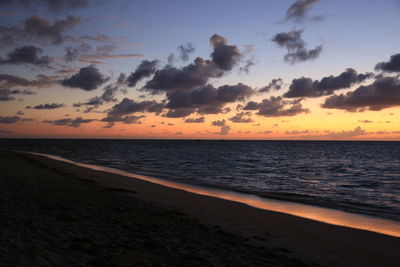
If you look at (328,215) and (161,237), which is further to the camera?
(328,215)

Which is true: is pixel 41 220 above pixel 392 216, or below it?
above

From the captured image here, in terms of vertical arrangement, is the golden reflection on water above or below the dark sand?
below

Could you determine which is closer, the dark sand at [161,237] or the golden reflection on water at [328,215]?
the dark sand at [161,237]

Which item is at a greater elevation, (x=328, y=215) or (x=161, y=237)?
(x=161, y=237)

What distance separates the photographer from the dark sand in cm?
661

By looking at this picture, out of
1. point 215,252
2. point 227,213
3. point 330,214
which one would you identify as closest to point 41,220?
point 215,252

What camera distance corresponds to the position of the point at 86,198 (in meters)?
13.5

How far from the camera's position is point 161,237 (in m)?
8.39

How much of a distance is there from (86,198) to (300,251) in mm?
9787

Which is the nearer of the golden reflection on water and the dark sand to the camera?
the dark sand

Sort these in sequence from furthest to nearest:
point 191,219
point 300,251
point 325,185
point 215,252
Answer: point 325,185 < point 191,219 < point 300,251 < point 215,252

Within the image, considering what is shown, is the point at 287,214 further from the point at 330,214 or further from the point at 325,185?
the point at 325,185

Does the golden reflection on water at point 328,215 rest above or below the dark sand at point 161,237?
below

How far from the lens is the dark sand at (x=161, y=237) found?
6.61 metres
